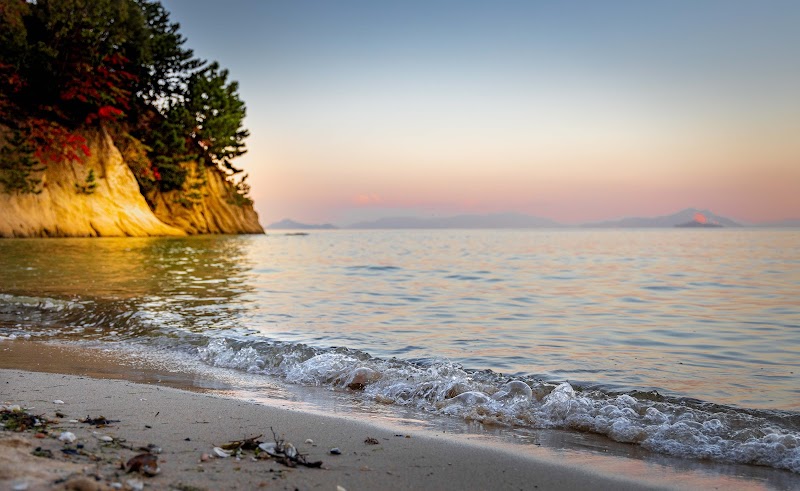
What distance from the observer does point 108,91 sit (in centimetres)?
4244

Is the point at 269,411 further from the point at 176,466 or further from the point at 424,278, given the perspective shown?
the point at 424,278

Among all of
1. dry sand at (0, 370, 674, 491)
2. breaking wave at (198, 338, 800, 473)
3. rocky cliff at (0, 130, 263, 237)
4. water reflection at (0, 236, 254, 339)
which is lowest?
water reflection at (0, 236, 254, 339)

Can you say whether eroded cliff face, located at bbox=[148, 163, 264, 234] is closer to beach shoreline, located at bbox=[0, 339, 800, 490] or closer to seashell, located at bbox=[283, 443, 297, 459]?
beach shoreline, located at bbox=[0, 339, 800, 490]

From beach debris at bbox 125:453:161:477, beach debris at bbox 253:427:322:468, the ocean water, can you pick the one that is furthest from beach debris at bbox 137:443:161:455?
the ocean water

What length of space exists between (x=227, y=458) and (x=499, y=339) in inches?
221

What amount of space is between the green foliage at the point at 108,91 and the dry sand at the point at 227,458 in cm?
3547

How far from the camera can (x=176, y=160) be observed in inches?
1900

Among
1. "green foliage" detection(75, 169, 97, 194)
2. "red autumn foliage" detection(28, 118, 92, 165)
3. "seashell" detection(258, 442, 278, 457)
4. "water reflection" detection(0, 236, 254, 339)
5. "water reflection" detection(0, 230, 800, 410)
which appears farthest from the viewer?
"green foliage" detection(75, 169, 97, 194)

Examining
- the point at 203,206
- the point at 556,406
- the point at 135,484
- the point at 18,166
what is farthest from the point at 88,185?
the point at 135,484

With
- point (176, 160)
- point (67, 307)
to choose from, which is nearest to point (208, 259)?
point (67, 307)

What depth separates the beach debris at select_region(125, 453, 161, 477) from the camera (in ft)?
9.55

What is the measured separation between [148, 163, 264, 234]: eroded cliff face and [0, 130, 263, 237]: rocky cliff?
0.51 feet

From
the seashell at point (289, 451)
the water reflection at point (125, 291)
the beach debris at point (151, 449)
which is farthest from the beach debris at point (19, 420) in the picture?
the water reflection at point (125, 291)

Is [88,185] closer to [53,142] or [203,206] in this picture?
[53,142]
